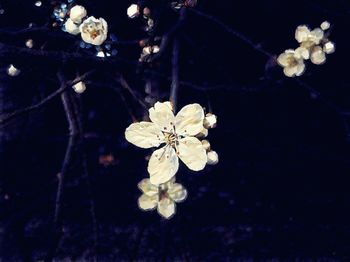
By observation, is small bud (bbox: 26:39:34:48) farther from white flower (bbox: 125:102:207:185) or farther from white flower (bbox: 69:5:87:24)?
white flower (bbox: 125:102:207:185)

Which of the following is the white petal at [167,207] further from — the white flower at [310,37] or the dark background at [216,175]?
the white flower at [310,37]

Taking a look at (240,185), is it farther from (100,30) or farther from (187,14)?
(100,30)

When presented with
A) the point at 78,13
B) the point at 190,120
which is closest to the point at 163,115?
the point at 190,120

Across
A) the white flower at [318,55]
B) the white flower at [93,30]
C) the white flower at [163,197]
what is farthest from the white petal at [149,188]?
the white flower at [318,55]

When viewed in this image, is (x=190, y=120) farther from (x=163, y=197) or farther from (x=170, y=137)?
(x=163, y=197)

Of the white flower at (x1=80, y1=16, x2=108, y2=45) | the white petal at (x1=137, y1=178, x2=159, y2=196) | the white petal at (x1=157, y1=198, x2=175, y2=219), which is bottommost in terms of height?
the white petal at (x1=157, y1=198, x2=175, y2=219)

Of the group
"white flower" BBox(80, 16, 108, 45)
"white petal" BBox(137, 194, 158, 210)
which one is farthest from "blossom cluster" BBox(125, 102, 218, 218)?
"white flower" BBox(80, 16, 108, 45)
